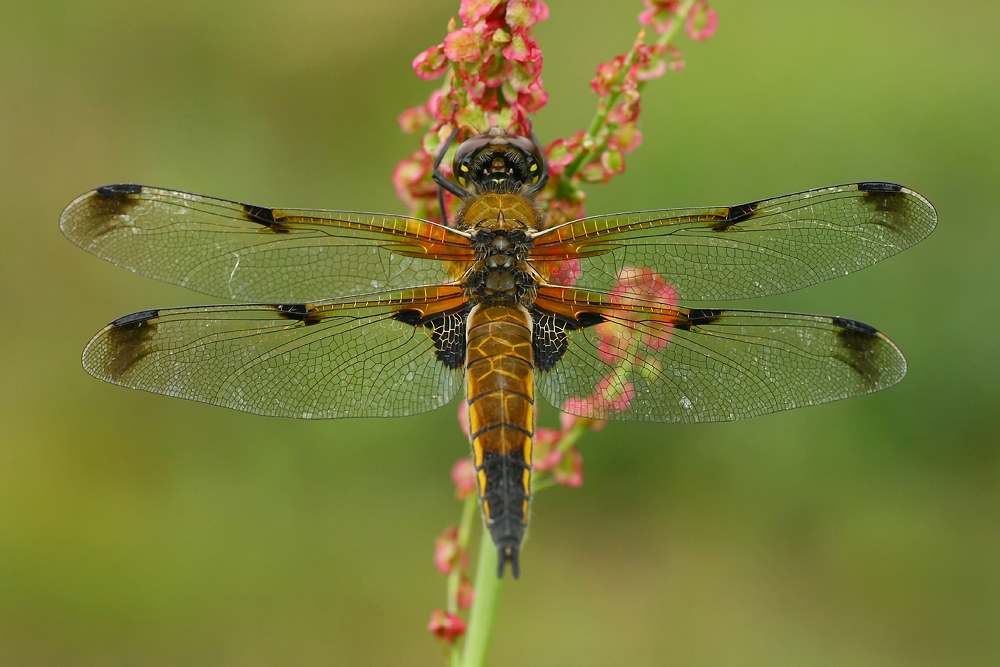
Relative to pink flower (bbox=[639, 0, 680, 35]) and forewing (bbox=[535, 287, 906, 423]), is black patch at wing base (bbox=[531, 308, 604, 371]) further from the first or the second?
pink flower (bbox=[639, 0, 680, 35])

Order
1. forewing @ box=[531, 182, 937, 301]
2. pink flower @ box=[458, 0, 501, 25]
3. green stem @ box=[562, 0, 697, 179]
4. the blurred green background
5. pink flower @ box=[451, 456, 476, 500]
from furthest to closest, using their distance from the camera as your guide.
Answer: the blurred green background, pink flower @ box=[451, 456, 476, 500], forewing @ box=[531, 182, 937, 301], green stem @ box=[562, 0, 697, 179], pink flower @ box=[458, 0, 501, 25]

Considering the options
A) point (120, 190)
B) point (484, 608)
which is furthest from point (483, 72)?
point (484, 608)

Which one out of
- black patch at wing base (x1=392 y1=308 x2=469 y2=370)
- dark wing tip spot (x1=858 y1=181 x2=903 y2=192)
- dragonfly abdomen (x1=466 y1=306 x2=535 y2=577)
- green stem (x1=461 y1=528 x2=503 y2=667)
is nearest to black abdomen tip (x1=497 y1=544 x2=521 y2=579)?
dragonfly abdomen (x1=466 y1=306 x2=535 y2=577)

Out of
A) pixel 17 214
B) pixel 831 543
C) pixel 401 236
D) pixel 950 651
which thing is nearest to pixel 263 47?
pixel 17 214

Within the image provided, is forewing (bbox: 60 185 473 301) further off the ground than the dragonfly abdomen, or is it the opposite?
forewing (bbox: 60 185 473 301)

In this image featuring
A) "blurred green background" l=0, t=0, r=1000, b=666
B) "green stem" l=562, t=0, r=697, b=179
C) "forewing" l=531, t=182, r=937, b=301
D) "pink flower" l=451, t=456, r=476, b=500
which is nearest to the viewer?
"green stem" l=562, t=0, r=697, b=179

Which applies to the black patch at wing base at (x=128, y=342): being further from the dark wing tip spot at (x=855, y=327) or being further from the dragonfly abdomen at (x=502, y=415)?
the dark wing tip spot at (x=855, y=327)

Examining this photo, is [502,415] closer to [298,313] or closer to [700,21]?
[298,313]

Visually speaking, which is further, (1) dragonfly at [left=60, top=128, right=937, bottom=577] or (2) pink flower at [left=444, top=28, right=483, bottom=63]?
(1) dragonfly at [left=60, top=128, right=937, bottom=577]
